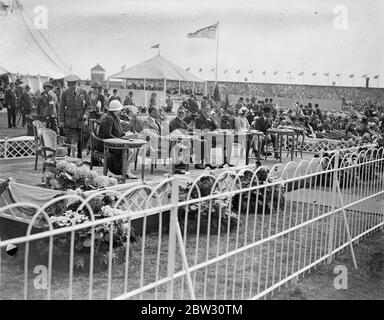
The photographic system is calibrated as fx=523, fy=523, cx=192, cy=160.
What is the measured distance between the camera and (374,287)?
16.7 ft

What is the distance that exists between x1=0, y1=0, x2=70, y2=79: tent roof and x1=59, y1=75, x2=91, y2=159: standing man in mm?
5081

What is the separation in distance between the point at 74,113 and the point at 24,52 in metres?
6.43

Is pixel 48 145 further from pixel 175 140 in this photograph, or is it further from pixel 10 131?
pixel 10 131

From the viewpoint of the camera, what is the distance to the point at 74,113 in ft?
34.9

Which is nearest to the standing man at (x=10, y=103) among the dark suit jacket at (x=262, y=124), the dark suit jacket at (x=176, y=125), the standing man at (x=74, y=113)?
the standing man at (x=74, y=113)

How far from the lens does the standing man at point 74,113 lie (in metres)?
10.7

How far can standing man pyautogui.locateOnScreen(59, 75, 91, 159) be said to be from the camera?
10.7 metres

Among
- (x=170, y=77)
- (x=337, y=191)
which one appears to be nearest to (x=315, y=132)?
(x=170, y=77)

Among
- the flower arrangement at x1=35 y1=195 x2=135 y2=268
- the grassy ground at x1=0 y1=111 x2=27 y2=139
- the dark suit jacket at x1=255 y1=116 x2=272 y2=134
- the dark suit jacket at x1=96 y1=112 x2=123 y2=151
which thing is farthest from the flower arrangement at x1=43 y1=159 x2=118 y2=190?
the grassy ground at x1=0 y1=111 x2=27 y2=139

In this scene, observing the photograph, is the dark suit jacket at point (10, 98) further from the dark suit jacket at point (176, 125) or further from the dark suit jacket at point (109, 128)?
the dark suit jacket at point (109, 128)

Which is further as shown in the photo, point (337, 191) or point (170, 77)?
point (170, 77)
